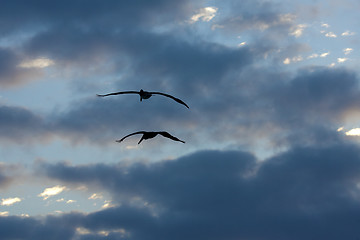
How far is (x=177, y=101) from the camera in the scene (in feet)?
127

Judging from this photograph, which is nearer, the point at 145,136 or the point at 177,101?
the point at 145,136

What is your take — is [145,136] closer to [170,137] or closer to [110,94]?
[170,137]

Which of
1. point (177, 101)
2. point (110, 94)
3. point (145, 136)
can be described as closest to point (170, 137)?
point (145, 136)

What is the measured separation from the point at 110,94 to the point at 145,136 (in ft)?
26.5

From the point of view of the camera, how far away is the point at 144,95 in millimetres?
39094

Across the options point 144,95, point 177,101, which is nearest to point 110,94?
point 144,95

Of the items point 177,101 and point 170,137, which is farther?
point 177,101

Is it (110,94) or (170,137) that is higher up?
(110,94)

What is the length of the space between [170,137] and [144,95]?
261 inches

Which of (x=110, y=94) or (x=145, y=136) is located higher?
(x=110, y=94)

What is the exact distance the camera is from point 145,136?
34375mm

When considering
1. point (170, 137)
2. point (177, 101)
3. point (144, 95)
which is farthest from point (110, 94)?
point (170, 137)

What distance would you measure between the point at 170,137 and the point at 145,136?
81.7 inches

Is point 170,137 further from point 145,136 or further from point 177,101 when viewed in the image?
point 177,101
